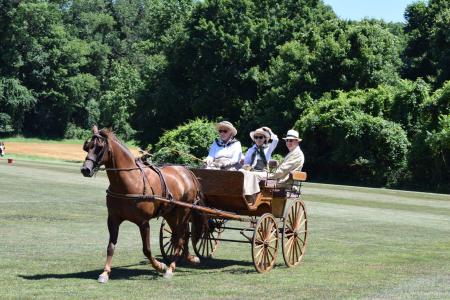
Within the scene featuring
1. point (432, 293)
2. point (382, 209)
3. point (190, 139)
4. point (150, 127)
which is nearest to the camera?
point (432, 293)

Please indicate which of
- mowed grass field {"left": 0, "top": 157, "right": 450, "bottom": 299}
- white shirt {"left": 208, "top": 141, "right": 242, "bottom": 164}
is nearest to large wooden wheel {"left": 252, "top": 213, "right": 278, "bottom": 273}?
mowed grass field {"left": 0, "top": 157, "right": 450, "bottom": 299}

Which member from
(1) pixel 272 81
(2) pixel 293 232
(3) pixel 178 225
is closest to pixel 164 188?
(3) pixel 178 225

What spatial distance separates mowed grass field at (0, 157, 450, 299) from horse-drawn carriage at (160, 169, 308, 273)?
36cm

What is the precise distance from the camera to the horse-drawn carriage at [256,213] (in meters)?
13.4

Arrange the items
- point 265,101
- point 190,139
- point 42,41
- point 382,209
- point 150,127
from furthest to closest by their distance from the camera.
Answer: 1. point 42,41
2. point 150,127
3. point 265,101
4. point 190,139
5. point 382,209

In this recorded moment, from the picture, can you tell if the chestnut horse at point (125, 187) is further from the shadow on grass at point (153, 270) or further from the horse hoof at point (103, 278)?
the shadow on grass at point (153, 270)

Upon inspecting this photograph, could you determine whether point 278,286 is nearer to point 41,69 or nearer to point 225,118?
point 225,118

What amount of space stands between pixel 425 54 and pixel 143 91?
2395 cm

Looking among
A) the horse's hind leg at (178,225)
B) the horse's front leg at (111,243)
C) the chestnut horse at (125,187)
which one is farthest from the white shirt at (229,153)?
the horse's front leg at (111,243)

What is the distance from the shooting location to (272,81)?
61188 mm

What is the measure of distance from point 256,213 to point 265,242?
38.1 inches

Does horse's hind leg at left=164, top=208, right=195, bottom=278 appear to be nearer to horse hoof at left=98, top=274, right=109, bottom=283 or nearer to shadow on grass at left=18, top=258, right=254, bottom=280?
shadow on grass at left=18, top=258, right=254, bottom=280

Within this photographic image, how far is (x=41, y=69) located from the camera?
331 feet

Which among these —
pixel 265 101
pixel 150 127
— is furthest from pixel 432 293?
pixel 150 127
